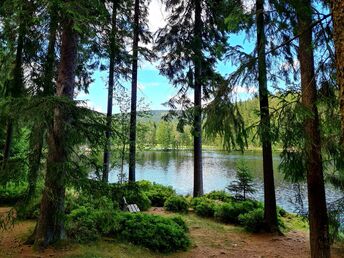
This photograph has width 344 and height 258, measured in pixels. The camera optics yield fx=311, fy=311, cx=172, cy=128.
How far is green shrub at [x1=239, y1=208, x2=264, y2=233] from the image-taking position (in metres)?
7.58

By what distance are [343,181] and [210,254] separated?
278 cm

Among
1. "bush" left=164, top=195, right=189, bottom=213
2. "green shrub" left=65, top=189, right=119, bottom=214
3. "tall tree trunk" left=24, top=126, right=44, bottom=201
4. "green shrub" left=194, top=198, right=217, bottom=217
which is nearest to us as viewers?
"tall tree trunk" left=24, top=126, right=44, bottom=201

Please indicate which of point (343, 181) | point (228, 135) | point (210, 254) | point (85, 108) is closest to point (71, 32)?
point (85, 108)

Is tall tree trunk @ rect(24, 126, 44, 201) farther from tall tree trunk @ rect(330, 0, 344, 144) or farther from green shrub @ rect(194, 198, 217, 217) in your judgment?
green shrub @ rect(194, 198, 217, 217)

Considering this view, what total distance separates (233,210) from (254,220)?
0.99m

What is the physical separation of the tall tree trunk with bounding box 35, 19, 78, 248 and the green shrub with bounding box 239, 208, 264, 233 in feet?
14.5

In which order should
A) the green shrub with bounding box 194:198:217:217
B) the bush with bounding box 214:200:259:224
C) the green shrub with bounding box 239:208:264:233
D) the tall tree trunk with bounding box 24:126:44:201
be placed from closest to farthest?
the tall tree trunk with bounding box 24:126:44:201 → the green shrub with bounding box 239:208:264:233 → the bush with bounding box 214:200:259:224 → the green shrub with bounding box 194:198:217:217

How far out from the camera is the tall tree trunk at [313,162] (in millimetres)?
4602

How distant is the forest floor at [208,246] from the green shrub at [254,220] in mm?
177

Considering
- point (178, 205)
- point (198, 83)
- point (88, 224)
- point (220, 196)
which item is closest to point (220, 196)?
point (220, 196)

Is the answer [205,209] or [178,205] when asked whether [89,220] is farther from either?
[205,209]

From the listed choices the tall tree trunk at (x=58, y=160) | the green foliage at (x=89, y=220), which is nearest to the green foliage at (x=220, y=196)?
the green foliage at (x=89, y=220)

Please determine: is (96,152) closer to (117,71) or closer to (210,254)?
(210,254)

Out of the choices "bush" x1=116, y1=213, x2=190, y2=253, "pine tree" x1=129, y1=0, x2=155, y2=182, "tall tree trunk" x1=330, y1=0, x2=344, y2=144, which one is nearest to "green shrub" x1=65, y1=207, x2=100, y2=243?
"bush" x1=116, y1=213, x2=190, y2=253
